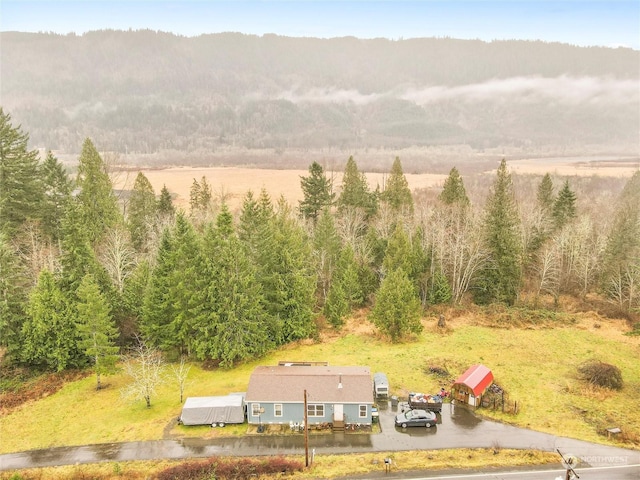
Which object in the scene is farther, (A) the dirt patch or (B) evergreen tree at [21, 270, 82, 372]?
(B) evergreen tree at [21, 270, 82, 372]

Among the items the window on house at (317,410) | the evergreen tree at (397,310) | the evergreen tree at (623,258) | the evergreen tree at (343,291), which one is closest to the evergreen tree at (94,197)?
the evergreen tree at (343,291)

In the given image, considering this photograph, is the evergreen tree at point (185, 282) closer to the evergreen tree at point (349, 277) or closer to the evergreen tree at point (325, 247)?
the evergreen tree at point (349, 277)

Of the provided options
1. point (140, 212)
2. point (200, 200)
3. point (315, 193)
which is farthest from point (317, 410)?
point (200, 200)

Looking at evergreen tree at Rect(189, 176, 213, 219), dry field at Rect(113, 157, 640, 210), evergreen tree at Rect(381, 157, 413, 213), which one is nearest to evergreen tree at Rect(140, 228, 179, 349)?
evergreen tree at Rect(189, 176, 213, 219)

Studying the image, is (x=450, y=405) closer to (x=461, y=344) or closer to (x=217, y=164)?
(x=461, y=344)

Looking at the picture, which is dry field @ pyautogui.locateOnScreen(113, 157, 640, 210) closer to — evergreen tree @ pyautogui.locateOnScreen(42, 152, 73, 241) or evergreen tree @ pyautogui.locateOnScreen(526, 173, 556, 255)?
evergreen tree @ pyautogui.locateOnScreen(42, 152, 73, 241)

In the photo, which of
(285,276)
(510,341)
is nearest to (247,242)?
(285,276)
